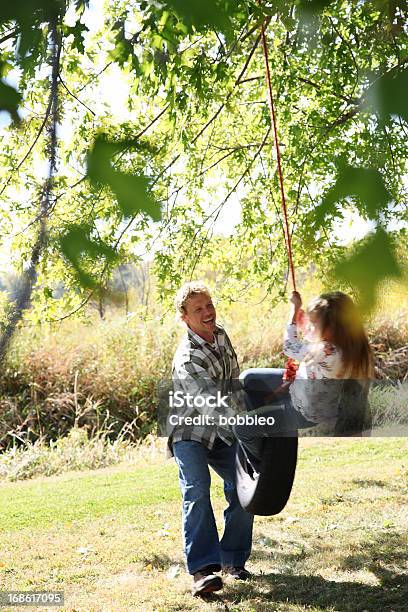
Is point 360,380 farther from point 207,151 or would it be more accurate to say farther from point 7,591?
point 207,151

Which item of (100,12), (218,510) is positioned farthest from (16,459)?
(100,12)

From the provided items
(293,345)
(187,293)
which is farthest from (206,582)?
(187,293)

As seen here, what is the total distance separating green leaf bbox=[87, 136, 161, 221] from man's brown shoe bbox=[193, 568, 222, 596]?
2.92 meters

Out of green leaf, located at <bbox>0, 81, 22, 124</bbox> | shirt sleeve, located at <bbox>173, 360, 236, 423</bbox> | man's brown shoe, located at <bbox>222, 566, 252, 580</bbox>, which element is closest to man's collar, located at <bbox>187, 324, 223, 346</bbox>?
shirt sleeve, located at <bbox>173, 360, 236, 423</bbox>

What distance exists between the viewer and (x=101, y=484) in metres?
6.87

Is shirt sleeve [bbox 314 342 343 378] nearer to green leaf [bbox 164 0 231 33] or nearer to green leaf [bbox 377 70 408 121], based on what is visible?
green leaf [bbox 164 0 231 33]

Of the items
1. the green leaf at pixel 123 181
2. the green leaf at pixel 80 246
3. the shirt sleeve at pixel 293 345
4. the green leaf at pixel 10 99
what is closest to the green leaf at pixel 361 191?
the green leaf at pixel 123 181

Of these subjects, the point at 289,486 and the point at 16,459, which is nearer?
the point at 289,486

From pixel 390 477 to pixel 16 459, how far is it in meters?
3.53

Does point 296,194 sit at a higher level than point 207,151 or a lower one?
lower

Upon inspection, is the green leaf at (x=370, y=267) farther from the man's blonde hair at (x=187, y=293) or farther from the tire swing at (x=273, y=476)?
the man's blonde hair at (x=187, y=293)

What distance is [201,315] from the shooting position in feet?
12.9

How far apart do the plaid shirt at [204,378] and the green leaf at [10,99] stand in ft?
8.25

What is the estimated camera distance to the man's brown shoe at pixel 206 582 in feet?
12.6
